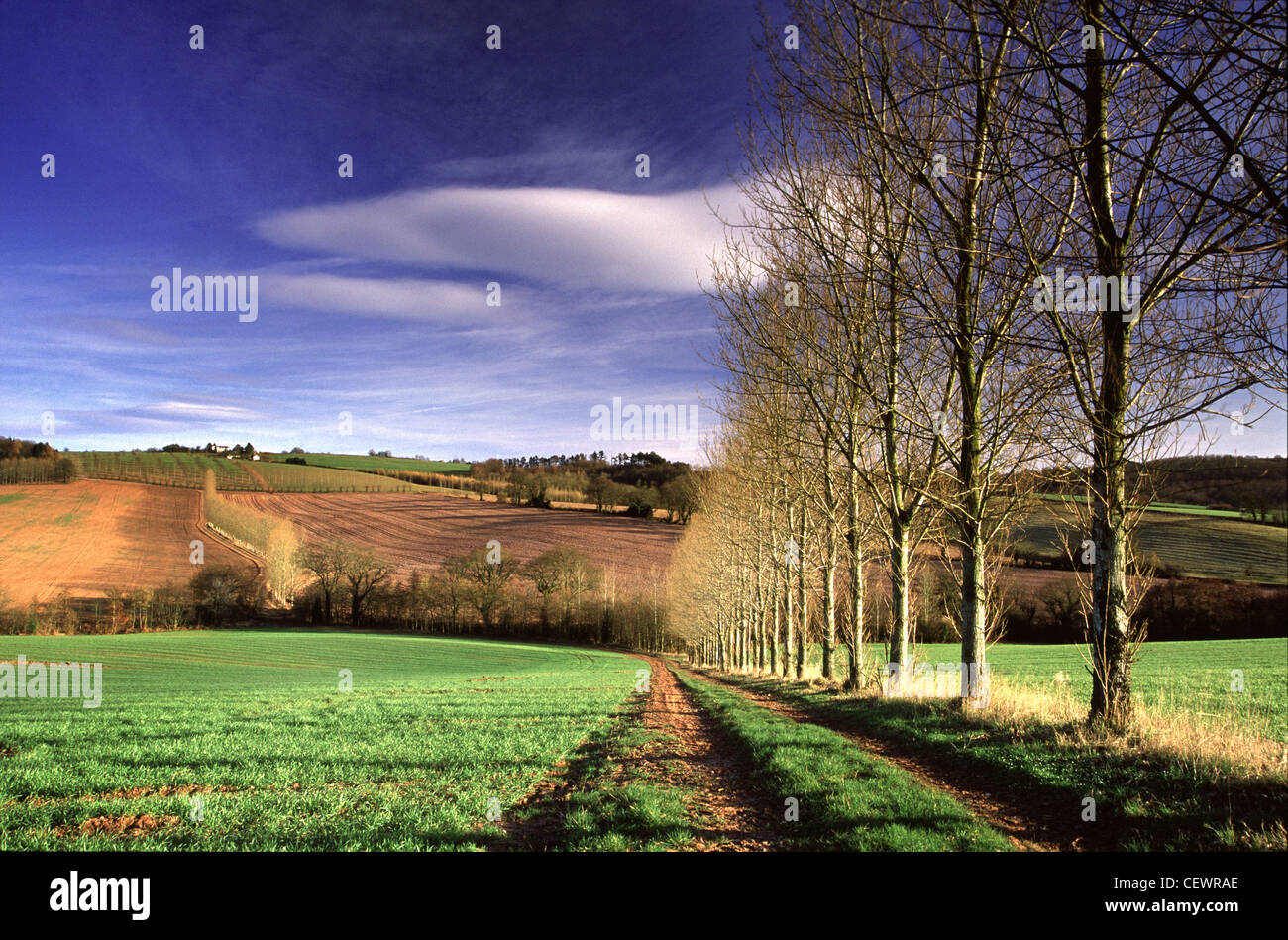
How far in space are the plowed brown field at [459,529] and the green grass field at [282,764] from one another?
60.1 m

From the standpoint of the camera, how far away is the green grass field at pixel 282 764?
227 inches

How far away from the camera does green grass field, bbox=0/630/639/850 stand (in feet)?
19.0

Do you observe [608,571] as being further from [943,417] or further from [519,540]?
[943,417]

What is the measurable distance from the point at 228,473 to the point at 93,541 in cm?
3071

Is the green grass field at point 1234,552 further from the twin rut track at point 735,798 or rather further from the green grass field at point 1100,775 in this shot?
the twin rut track at point 735,798

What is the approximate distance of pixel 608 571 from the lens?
78.7 meters

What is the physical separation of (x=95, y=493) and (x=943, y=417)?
102459 millimetres

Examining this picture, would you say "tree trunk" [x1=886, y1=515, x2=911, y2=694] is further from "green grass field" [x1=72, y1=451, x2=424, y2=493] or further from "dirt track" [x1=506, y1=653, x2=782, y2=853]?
"green grass field" [x1=72, y1=451, x2=424, y2=493]

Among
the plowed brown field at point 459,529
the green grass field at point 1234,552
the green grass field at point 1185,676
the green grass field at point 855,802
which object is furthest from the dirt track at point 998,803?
the plowed brown field at point 459,529

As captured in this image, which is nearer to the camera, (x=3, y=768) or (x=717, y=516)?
(x=3, y=768)

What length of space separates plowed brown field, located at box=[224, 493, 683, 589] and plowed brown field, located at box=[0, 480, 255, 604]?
1005 cm

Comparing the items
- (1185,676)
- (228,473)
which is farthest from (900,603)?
(228,473)

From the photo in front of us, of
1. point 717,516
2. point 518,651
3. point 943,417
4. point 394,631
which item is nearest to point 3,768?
point 943,417

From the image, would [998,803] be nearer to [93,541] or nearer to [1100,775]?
[1100,775]
